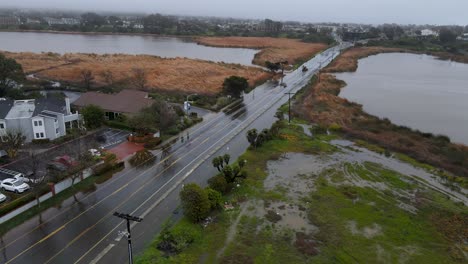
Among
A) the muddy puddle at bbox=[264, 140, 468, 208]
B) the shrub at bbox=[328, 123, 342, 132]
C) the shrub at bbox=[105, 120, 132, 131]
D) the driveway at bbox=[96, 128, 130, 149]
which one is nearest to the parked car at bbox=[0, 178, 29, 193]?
the driveway at bbox=[96, 128, 130, 149]

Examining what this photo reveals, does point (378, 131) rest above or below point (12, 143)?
below

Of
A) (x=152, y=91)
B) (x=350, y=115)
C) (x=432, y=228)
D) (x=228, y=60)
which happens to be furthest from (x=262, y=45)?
(x=432, y=228)

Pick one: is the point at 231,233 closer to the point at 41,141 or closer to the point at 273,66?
the point at 41,141

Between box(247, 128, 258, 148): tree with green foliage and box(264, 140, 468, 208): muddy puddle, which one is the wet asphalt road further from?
box(264, 140, 468, 208): muddy puddle

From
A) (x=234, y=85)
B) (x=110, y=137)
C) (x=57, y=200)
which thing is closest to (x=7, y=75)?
(x=110, y=137)

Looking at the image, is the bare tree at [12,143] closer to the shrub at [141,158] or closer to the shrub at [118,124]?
the shrub at [141,158]
